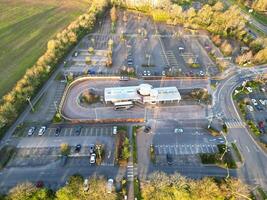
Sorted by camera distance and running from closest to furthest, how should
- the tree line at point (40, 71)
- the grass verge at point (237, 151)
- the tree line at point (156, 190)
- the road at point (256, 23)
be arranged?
1. the tree line at point (156, 190)
2. the grass verge at point (237, 151)
3. the tree line at point (40, 71)
4. the road at point (256, 23)

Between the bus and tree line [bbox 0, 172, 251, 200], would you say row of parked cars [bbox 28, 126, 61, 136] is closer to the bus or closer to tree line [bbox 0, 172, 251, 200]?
tree line [bbox 0, 172, 251, 200]

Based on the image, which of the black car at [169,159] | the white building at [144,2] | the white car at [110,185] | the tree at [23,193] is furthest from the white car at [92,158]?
the white building at [144,2]

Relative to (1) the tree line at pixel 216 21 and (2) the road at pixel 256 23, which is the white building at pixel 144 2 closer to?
(1) the tree line at pixel 216 21

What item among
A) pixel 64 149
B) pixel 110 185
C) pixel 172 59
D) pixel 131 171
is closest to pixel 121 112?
pixel 64 149

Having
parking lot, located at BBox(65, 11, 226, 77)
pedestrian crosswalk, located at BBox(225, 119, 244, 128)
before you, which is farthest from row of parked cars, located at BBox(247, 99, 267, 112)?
parking lot, located at BBox(65, 11, 226, 77)

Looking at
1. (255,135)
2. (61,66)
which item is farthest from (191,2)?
(255,135)

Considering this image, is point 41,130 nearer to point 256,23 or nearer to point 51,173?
point 51,173
